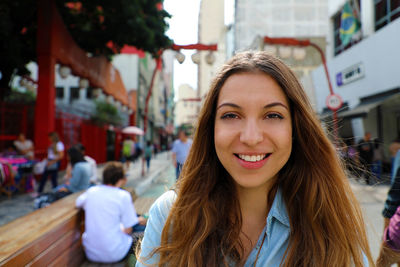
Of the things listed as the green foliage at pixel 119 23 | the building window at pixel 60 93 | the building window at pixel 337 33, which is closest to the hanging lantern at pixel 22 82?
the green foliage at pixel 119 23

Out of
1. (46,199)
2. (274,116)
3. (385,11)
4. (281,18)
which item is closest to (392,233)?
(274,116)

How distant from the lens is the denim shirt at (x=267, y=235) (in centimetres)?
133

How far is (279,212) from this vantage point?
144 cm

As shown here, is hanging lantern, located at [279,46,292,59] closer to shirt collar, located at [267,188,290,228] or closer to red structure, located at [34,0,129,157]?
red structure, located at [34,0,129,157]

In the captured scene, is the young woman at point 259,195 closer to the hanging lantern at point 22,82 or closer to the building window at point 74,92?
the hanging lantern at point 22,82

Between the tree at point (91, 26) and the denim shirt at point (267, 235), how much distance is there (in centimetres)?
819

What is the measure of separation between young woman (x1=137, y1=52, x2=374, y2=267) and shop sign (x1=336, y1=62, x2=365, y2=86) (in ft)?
38.4

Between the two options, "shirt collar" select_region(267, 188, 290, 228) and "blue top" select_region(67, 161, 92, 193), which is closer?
"shirt collar" select_region(267, 188, 290, 228)

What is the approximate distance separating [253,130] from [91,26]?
34.2 feet

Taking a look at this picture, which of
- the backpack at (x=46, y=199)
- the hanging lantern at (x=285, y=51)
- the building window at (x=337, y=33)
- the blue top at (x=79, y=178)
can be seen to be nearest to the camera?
Answer: the backpack at (x=46, y=199)

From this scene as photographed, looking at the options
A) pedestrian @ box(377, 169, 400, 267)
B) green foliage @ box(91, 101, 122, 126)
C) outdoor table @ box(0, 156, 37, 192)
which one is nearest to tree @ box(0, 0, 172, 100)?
outdoor table @ box(0, 156, 37, 192)

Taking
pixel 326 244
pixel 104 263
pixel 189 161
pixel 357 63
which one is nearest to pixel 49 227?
pixel 104 263

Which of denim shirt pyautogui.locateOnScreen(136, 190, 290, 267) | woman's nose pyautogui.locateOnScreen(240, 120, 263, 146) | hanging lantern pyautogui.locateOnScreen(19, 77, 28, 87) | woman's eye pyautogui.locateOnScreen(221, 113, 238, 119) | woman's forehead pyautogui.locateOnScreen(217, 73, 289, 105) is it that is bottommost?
denim shirt pyautogui.locateOnScreen(136, 190, 290, 267)

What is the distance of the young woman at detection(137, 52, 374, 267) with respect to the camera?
1.34m
